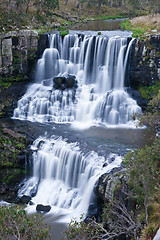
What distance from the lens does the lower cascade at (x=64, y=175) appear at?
841 inches

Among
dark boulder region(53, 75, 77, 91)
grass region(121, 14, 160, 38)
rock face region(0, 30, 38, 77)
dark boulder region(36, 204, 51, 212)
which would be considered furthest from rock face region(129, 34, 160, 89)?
dark boulder region(36, 204, 51, 212)

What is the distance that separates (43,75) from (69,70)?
3.10 meters

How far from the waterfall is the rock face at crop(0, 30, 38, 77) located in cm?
143

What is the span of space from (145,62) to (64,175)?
16.1 m

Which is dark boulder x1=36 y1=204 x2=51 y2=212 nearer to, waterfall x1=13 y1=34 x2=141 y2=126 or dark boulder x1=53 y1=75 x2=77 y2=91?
waterfall x1=13 y1=34 x2=141 y2=126

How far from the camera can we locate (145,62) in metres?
32.3

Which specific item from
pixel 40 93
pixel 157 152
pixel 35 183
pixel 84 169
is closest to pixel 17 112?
pixel 40 93

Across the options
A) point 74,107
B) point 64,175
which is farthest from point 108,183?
point 74,107

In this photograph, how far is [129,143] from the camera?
82.2ft

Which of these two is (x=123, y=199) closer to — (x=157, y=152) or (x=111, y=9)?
(x=157, y=152)

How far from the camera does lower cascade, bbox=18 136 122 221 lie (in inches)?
841

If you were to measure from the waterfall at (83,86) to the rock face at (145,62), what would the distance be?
35.0 inches

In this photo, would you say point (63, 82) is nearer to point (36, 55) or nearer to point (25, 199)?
point (36, 55)

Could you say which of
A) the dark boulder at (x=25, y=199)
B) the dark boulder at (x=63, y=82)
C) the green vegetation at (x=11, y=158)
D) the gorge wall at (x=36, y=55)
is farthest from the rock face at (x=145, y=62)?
the dark boulder at (x=25, y=199)
